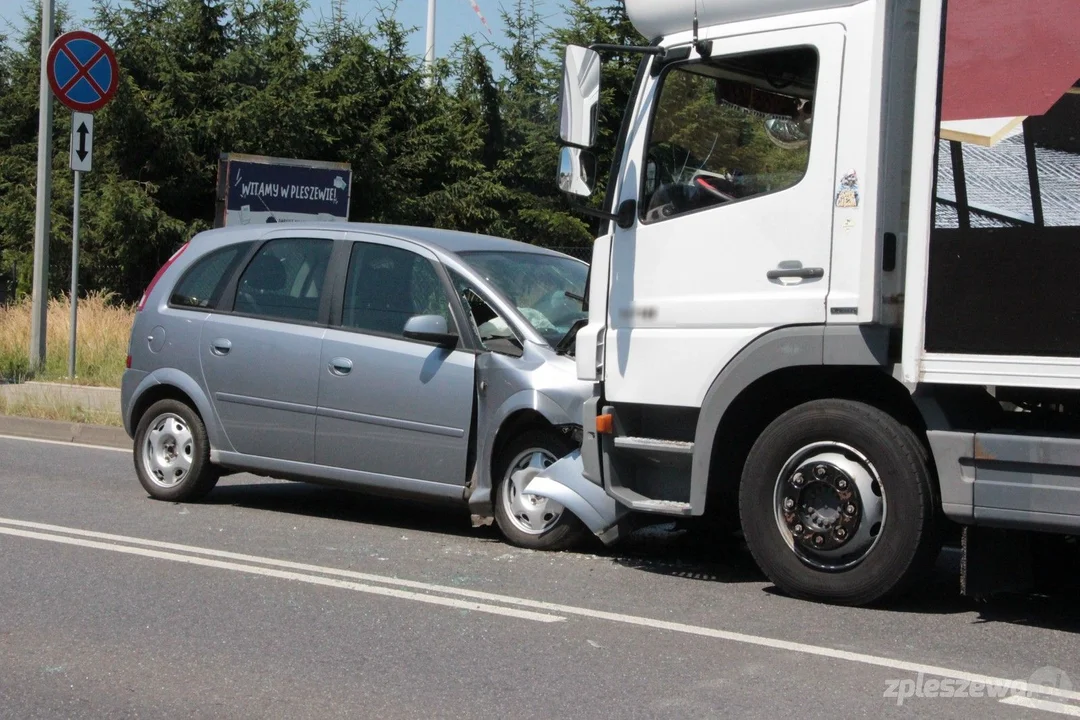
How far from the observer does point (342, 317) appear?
794cm

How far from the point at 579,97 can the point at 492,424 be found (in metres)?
2.04

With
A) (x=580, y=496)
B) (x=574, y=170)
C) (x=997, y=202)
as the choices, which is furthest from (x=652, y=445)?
(x=997, y=202)

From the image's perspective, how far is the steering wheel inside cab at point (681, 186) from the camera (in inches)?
242

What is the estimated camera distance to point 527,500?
23.9ft

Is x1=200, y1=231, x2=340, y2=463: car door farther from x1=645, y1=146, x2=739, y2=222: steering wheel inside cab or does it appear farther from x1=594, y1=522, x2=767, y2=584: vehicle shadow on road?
x1=645, y1=146, x2=739, y2=222: steering wheel inside cab

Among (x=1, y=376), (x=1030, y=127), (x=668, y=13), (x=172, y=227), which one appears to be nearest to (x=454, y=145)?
(x=172, y=227)

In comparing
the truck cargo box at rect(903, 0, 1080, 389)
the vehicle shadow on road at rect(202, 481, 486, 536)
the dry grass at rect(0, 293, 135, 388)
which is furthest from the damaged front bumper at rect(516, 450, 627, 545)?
the dry grass at rect(0, 293, 135, 388)

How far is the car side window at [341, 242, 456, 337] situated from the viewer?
774 cm

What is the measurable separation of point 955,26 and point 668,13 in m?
1.48

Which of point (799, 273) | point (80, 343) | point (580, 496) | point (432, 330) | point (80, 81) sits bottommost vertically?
point (580, 496)

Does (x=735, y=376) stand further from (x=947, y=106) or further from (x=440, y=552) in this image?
(x=440, y=552)

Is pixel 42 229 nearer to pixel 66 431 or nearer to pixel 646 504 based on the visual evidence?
pixel 66 431

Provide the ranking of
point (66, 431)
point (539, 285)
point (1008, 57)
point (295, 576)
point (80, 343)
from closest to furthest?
point (1008, 57)
point (295, 576)
point (539, 285)
point (66, 431)
point (80, 343)

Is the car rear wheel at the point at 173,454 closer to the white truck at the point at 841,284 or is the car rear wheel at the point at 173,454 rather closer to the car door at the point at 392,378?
the car door at the point at 392,378
